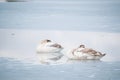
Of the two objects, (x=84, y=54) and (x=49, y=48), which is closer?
(x=84, y=54)

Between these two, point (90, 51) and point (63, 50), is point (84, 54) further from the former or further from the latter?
point (63, 50)

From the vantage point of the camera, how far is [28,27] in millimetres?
6441

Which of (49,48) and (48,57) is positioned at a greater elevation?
(49,48)

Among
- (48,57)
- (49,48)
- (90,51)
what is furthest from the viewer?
(49,48)

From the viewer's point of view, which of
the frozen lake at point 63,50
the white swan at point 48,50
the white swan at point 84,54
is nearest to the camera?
the frozen lake at point 63,50

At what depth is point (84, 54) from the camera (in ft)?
14.8

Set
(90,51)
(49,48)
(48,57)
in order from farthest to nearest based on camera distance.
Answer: (49,48) → (48,57) → (90,51)

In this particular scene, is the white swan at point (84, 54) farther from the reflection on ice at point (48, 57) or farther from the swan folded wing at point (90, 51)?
the reflection on ice at point (48, 57)

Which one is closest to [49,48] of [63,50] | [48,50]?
[48,50]

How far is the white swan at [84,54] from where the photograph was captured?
449 cm

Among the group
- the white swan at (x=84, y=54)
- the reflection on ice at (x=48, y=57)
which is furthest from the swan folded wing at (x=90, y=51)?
the reflection on ice at (x=48, y=57)

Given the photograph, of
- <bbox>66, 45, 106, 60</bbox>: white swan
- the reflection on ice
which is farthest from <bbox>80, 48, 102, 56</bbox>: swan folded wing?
the reflection on ice

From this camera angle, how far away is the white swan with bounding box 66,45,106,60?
449 centimetres

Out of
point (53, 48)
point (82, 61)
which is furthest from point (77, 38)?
point (82, 61)
